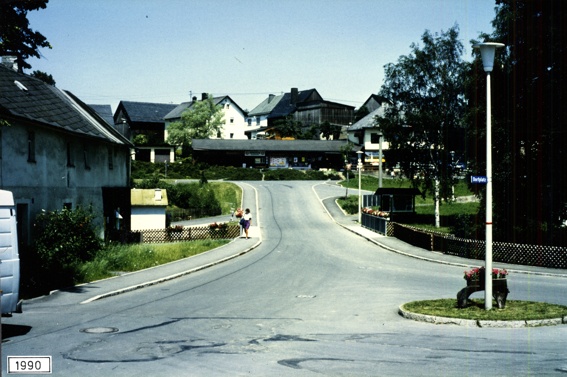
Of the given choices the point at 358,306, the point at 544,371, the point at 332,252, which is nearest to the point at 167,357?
the point at 544,371

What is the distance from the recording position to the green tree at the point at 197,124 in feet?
371

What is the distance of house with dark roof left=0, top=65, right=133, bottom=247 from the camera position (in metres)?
27.7

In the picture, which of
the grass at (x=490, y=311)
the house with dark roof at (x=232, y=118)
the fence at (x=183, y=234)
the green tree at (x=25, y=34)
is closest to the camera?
the grass at (x=490, y=311)

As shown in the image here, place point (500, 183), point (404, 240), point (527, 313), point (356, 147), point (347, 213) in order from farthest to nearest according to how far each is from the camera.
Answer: point (356, 147)
point (347, 213)
point (404, 240)
point (500, 183)
point (527, 313)

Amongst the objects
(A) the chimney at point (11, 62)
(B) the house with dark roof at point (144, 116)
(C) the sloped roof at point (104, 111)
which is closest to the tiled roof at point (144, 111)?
(B) the house with dark roof at point (144, 116)

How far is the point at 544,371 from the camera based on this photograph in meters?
9.88

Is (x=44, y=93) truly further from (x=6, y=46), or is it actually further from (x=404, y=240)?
(x=404, y=240)

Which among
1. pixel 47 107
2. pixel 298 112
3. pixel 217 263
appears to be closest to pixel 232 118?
pixel 298 112

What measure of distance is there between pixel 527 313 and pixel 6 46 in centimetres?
1719

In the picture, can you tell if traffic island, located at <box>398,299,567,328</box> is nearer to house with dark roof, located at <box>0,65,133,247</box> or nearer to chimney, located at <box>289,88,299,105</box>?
house with dark roof, located at <box>0,65,133,247</box>

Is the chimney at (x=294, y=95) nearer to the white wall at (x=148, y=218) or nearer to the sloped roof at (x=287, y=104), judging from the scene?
the sloped roof at (x=287, y=104)

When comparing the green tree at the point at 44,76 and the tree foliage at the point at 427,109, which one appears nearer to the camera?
the tree foliage at the point at 427,109

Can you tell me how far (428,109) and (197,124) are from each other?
65.4m

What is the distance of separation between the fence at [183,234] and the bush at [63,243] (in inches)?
603
